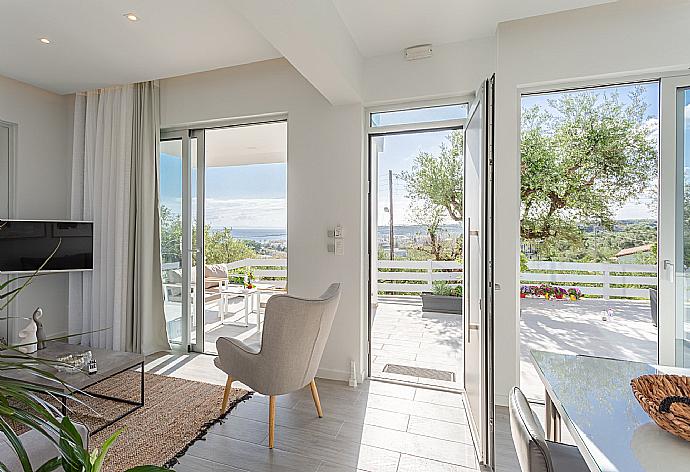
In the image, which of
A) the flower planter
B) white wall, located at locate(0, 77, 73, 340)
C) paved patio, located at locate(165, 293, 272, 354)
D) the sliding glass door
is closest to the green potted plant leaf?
the flower planter

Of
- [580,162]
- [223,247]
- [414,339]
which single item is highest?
[580,162]

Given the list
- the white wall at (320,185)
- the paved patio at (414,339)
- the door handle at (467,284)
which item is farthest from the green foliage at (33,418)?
A: the paved patio at (414,339)

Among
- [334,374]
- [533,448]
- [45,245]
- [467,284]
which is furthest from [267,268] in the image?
[533,448]

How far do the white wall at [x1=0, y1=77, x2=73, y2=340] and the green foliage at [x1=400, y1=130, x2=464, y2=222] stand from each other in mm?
3814

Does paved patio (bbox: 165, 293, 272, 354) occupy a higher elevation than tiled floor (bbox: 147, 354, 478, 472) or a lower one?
higher

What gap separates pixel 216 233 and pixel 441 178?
2.37 metres

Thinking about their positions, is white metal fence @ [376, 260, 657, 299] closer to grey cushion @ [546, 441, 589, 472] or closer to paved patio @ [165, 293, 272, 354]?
grey cushion @ [546, 441, 589, 472]

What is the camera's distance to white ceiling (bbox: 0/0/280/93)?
2508mm

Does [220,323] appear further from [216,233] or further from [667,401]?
[667,401]

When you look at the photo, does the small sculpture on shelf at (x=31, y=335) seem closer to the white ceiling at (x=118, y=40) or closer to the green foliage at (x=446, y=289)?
the white ceiling at (x=118, y=40)

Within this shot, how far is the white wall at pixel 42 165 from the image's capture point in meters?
3.81

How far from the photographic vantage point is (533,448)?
3.29ft

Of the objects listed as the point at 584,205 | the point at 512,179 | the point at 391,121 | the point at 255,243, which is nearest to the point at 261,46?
the point at 391,121

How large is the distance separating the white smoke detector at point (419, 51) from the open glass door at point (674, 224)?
1.63 m
